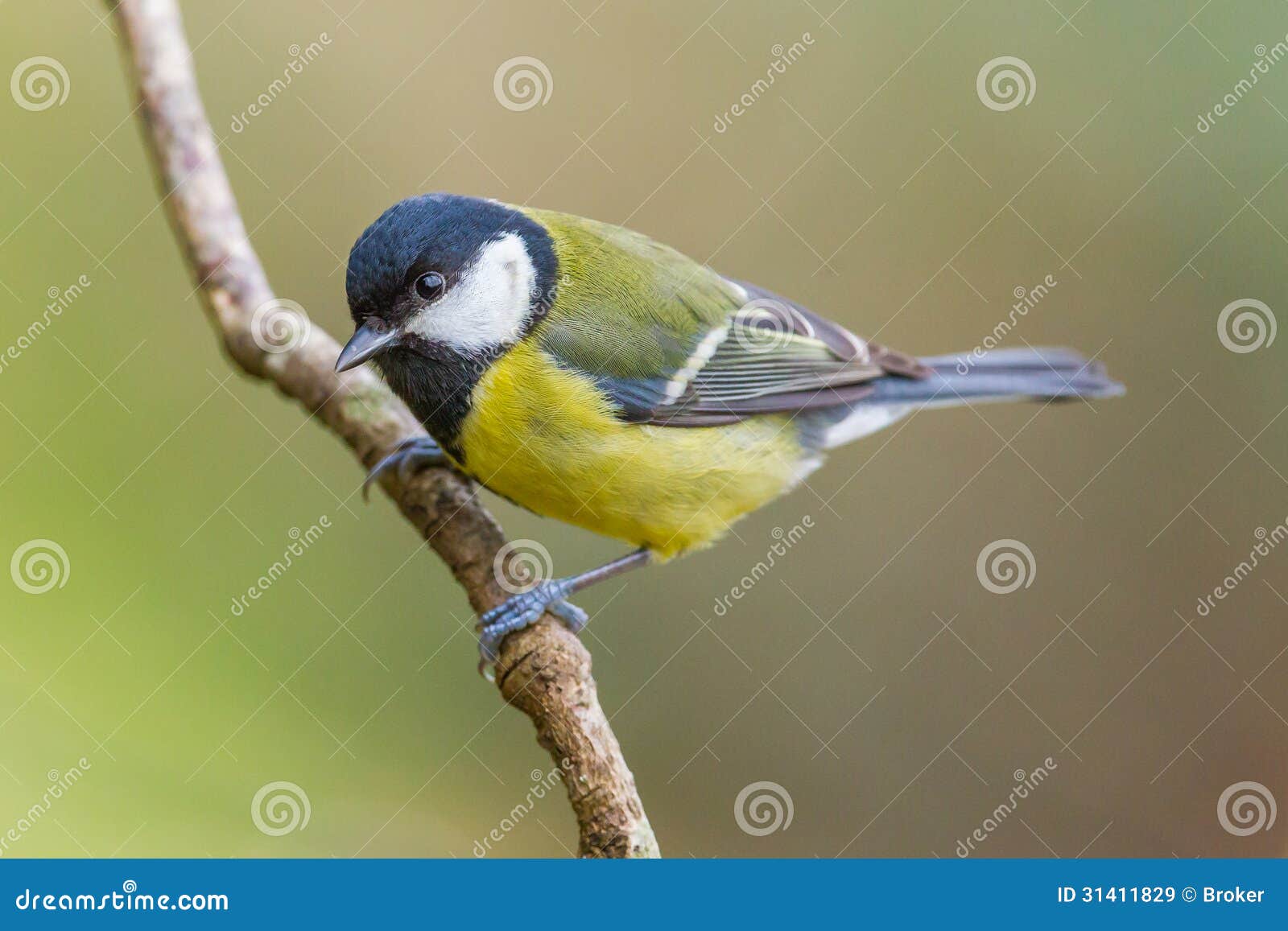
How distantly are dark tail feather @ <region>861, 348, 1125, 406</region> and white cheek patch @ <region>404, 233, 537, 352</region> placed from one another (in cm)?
77

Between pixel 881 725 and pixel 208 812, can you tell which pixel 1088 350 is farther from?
pixel 208 812

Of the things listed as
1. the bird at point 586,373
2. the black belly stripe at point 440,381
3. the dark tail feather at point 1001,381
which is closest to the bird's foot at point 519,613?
the bird at point 586,373

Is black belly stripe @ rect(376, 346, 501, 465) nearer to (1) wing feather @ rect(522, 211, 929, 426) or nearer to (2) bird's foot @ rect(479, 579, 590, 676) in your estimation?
(1) wing feather @ rect(522, 211, 929, 426)

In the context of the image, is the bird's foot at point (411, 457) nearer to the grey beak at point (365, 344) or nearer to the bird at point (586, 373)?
the bird at point (586, 373)

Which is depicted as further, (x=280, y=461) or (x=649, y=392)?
(x=280, y=461)

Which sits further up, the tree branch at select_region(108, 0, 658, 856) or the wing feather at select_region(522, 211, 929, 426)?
the wing feather at select_region(522, 211, 929, 426)

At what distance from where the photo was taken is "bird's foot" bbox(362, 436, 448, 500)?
6.23ft

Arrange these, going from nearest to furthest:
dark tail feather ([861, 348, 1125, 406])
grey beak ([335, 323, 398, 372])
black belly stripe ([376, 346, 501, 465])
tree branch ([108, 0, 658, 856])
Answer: grey beak ([335, 323, 398, 372]) → black belly stripe ([376, 346, 501, 465]) → tree branch ([108, 0, 658, 856]) → dark tail feather ([861, 348, 1125, 406])

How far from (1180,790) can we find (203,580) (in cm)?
203

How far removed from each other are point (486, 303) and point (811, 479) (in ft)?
4.05

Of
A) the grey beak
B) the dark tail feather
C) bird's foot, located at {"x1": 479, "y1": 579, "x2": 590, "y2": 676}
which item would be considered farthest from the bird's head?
the dark tail feather

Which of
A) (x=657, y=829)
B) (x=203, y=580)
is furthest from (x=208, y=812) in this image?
(x=657, y=829)

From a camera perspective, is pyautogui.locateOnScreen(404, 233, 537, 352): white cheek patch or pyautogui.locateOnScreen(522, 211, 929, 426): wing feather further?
pyautogui.locateOnScreen(522, 211, 929, 426): wing feather

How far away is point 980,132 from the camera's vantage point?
270 cm
